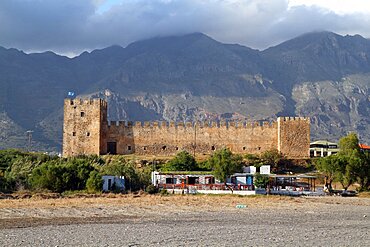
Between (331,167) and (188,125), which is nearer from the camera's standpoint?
(331,167)

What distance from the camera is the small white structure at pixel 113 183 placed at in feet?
126

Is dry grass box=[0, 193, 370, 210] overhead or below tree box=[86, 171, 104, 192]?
below

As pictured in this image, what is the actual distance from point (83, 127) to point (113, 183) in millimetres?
17289

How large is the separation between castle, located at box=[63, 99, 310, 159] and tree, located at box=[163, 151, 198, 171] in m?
6.16

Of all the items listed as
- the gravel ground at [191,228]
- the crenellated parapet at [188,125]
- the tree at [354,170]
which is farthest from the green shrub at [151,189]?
the crenellated parapet at [188,125]

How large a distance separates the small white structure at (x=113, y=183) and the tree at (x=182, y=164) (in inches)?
350

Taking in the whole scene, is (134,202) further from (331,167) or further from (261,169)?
(261,169)

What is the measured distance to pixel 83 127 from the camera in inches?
2197

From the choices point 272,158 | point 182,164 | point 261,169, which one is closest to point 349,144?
point 272,158

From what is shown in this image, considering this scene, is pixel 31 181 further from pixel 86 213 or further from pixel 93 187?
pixel 86 213

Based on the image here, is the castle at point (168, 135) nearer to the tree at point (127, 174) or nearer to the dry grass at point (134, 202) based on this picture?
the tree at point (127, 174)

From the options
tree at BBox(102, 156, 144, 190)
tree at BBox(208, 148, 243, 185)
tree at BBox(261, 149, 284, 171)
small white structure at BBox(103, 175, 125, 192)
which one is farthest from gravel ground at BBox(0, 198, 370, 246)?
tree at BBox(261, 149, 284, 171)

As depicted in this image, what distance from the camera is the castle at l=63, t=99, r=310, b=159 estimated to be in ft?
183

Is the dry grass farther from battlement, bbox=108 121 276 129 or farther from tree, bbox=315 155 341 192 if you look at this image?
battlement, bbox=108 121 276 129
